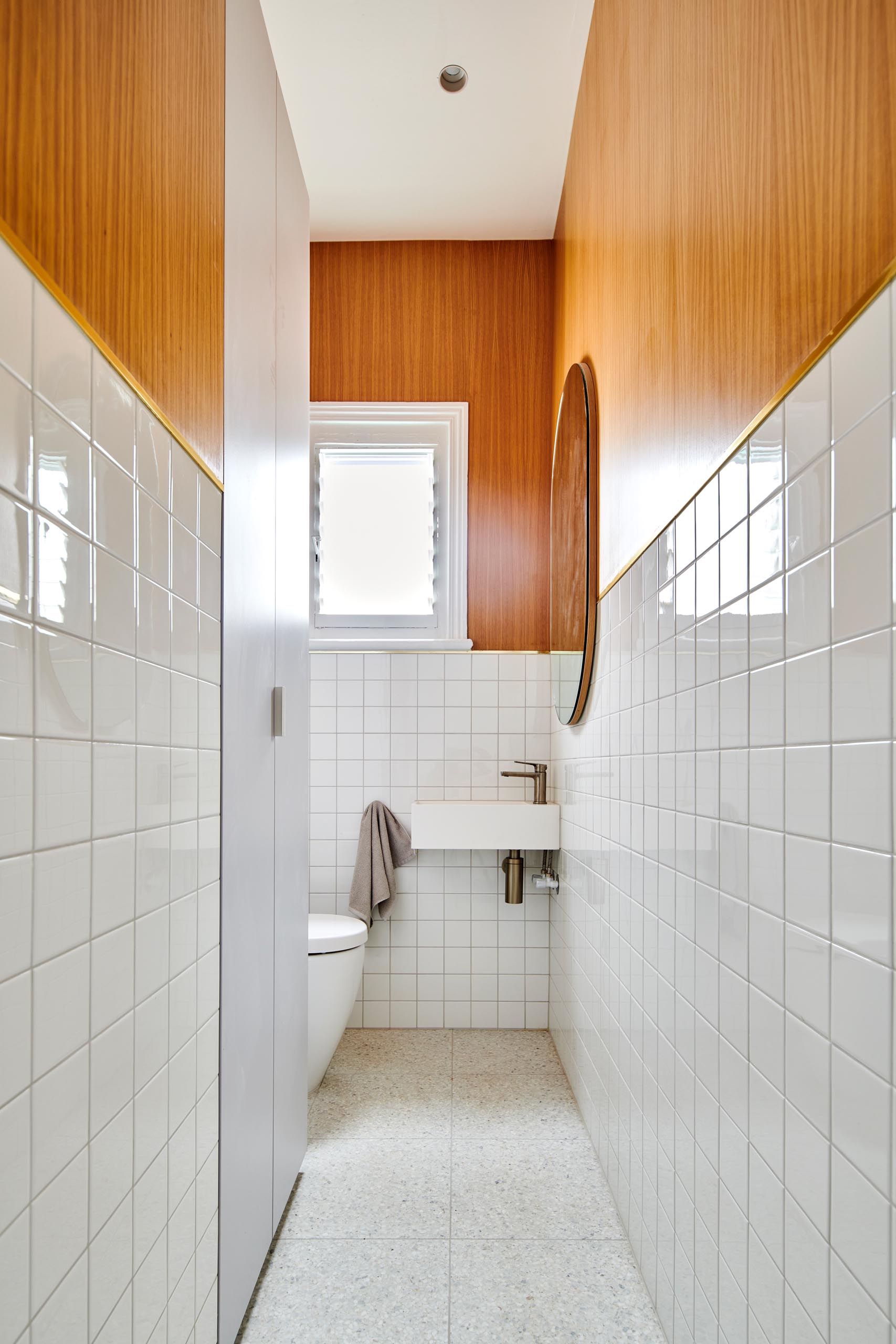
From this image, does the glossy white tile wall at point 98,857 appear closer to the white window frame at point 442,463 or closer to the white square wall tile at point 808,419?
the white square wall tile at point 808,419

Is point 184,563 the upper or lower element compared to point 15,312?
lower

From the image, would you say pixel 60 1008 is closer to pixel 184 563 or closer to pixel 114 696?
pixel 114 696

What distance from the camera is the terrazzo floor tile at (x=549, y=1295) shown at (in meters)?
1.59

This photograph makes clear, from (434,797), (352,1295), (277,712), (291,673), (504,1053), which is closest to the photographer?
(352,1295)

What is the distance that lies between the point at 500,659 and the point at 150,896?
2319 mm

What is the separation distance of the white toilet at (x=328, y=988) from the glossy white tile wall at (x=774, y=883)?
3.50 feet

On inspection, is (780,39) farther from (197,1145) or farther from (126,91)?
(197,1145)

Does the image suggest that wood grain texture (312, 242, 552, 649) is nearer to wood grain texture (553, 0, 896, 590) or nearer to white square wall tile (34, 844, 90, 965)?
wood grain texture (553, 0, 896, 590)

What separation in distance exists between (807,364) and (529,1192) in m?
1.93

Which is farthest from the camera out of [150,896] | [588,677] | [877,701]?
[588,677]

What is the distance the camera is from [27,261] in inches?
31.4

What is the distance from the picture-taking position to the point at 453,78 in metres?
2.56

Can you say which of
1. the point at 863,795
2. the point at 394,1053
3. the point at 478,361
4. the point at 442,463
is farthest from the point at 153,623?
the point at 478,361

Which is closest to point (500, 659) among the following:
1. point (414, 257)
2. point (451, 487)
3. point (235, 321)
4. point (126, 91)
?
point (451, 487)
